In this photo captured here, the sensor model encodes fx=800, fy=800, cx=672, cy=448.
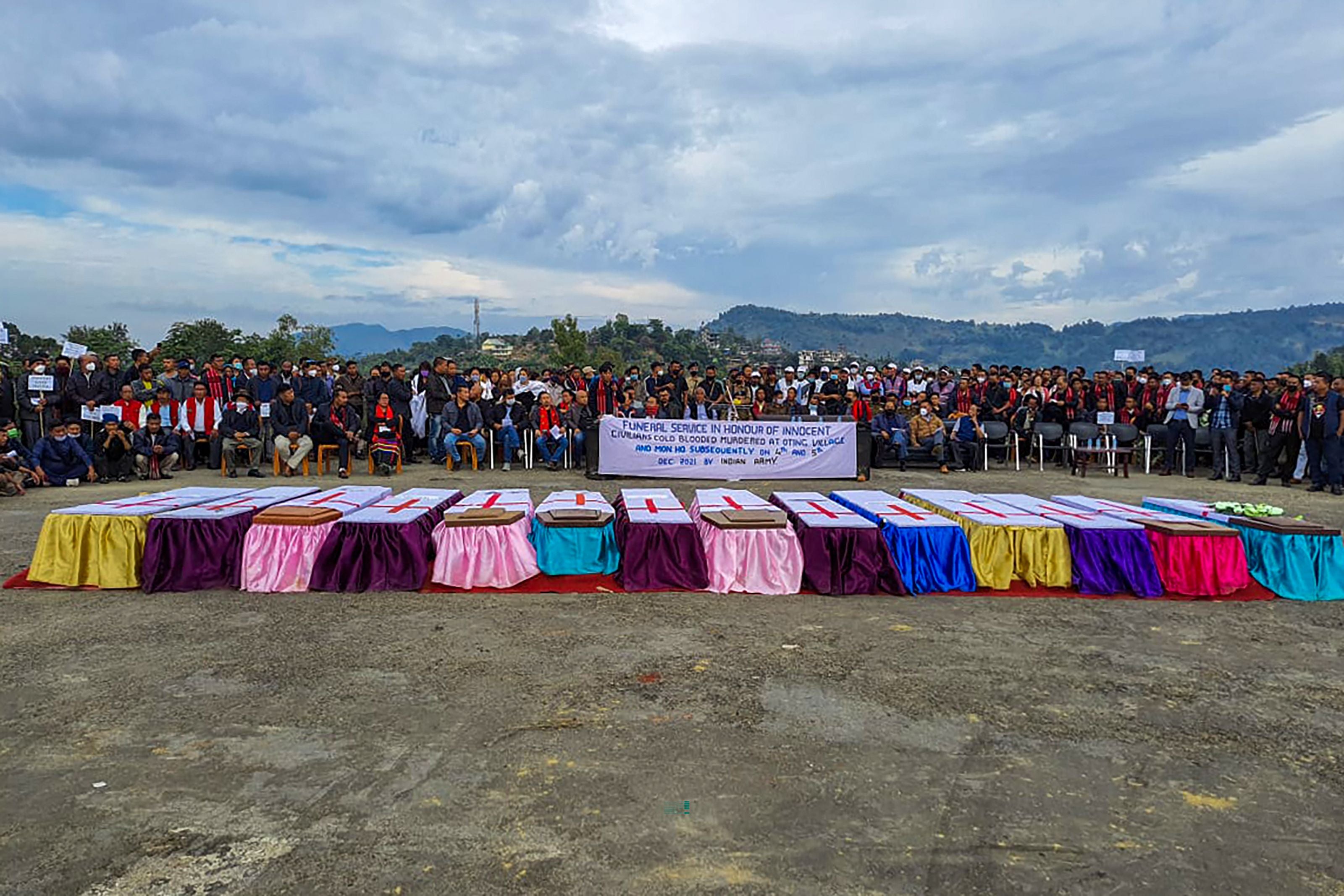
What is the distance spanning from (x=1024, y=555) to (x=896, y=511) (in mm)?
1036

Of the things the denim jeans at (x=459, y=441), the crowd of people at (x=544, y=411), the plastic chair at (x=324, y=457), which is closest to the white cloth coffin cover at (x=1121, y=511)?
the crowd of people at (x=544, y=411)

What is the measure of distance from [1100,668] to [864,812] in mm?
2234

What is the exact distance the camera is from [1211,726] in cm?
358

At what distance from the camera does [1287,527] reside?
19.5ft

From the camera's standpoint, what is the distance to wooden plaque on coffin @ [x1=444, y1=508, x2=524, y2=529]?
19.4 ft

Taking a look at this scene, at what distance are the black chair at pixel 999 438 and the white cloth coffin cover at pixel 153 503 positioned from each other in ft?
35.8

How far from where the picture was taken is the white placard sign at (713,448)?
12.1 meters

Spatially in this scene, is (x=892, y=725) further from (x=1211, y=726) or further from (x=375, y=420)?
(x=375, y=420)

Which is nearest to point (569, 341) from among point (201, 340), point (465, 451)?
point (201, 340)

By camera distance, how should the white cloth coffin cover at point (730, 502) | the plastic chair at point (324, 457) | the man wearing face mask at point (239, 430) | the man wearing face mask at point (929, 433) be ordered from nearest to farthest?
the white cloth coffin cover at point (730, 502) → the man wearing face mask at point (239, 430) → the plastic chair at point (324, 457) → the man wearing face mask at point (929, 433)

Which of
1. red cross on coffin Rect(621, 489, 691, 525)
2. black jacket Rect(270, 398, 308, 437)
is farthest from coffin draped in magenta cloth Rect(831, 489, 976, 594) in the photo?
black jacket Rect(270, 398, 308, 437)

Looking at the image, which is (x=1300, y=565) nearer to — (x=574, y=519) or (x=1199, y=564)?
(x=1199, y=564)

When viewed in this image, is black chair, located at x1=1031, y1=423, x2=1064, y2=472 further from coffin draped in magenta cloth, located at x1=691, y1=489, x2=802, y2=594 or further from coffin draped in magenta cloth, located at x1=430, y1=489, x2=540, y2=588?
coffin draped in magenta cloth, located at x1=430, y1=489, x2=540, y2=588

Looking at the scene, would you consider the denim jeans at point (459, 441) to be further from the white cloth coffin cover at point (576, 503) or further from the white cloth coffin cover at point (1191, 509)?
the white cloth coffin cover at point (1191, 509)
